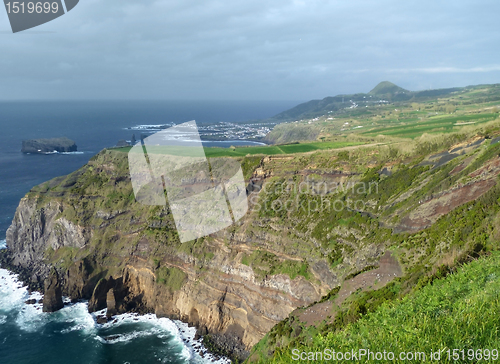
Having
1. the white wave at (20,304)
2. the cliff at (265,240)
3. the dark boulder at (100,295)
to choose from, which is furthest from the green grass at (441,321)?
the white wave at (20,304)

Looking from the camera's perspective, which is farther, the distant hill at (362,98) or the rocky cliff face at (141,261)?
the distant hill at (362,98)

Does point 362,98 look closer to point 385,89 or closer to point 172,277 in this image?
point 385,89

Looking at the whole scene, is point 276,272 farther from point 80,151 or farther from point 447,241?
point 80,151

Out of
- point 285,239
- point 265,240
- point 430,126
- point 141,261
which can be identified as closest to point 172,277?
point 141,261

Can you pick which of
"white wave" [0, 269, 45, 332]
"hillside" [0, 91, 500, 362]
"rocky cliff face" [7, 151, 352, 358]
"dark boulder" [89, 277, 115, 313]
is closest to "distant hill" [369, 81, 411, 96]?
"hillside" [0, 91, 500, 362]

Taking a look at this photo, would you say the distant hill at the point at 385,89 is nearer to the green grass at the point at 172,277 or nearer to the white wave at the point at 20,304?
the green grass at the point at 172,277

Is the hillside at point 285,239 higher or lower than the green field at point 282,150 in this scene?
lower
